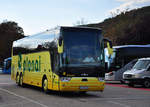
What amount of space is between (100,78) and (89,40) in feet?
5.98

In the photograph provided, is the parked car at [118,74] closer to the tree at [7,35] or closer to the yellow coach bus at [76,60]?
the yellow coach bus at [76,60]

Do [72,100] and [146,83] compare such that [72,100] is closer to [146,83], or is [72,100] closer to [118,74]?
[146,83]

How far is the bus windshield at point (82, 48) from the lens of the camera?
1683cm

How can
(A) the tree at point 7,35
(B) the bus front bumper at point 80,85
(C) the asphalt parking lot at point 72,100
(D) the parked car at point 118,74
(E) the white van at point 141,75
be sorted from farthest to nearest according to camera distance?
(A) the tree at point 7,35 → (D) the parked car at point 118,74 → (E) the white van at point 141,75 → (B) the bus front bumper at point 80,85 → (C) the asphalt parking lot at point 72,100

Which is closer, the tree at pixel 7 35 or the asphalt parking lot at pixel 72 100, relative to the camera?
the asphalt parking lot at pixel 72 100

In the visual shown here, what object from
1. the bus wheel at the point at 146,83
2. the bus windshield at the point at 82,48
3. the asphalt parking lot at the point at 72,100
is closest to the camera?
the asphalt parking lot at the point at 72,100

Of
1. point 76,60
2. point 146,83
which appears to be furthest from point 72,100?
point 146,83

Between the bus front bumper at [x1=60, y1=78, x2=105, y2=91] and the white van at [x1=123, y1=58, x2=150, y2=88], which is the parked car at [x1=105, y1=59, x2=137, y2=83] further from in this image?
the bus front bumper at [x1=60, y1=78, x2=105, y2=91]

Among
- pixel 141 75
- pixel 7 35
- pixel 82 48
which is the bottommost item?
A: pixel 141 75

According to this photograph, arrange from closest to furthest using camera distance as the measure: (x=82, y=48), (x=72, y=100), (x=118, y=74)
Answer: (x=72, y=100), (x=82, y=48), (x=118, y=74)

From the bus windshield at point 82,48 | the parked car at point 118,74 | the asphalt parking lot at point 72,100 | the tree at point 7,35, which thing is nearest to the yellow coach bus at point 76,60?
the bus windshield at point 82,48

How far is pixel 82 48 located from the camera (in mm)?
17031

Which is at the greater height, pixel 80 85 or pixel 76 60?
pixel 76 60

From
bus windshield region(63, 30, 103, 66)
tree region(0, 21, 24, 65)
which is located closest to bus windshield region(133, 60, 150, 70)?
bus windshield region(63, 30, 103, 66)
